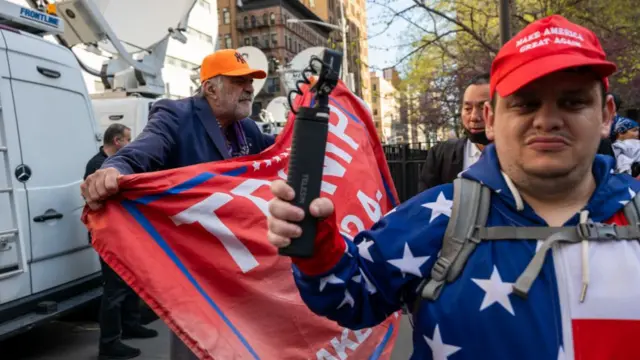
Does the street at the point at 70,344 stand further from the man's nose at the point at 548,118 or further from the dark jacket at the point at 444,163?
the man's nose at the point at 548,118

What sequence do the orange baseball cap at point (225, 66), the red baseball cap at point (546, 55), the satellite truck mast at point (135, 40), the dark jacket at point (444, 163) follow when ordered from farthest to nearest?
the satellite truck mast at point (135, 40) → the dark jacket at point (444, 163) → the orange baseball cap at point (225, 66) → the red baseball cap at point (546, 55)

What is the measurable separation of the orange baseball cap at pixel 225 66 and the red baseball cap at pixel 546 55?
1.93m

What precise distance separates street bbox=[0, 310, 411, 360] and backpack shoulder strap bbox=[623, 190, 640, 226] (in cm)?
377

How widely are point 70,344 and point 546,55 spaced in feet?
18.6

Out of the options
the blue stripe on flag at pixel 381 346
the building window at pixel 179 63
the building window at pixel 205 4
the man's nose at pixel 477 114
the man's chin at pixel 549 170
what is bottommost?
the blue stripe on flag at pixel 381 346

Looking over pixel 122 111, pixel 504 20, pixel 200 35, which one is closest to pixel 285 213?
pixel 504 20

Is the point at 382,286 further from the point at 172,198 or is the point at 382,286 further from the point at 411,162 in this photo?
the point at 411,162

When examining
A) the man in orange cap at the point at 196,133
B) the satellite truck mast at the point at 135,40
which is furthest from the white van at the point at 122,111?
the man in orange cap at the point at 196,133

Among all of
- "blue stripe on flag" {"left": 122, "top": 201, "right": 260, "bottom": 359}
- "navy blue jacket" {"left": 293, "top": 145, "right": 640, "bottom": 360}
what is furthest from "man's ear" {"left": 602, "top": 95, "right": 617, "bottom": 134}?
"blue stripe on flag" {"left": 122, "top": 201, "right": 260, "bottom": 359}

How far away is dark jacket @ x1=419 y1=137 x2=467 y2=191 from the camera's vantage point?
12.5 feet

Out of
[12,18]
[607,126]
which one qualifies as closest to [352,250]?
[607,126]

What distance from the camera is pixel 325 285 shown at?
1.47 metres

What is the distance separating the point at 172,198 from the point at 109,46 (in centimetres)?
676

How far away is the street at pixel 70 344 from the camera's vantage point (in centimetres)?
547
